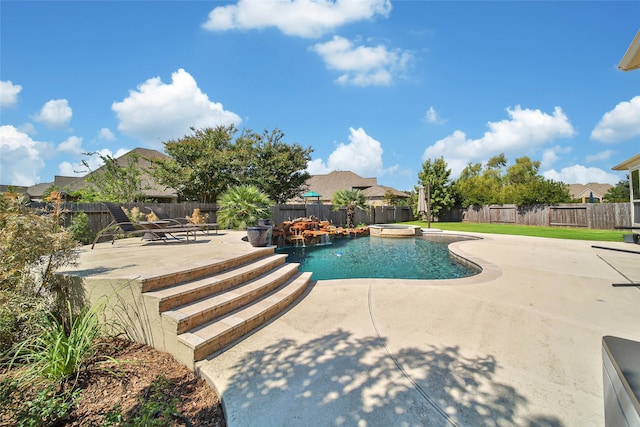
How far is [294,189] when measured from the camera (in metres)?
22.6

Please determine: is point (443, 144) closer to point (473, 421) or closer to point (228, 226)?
point (228, 226)

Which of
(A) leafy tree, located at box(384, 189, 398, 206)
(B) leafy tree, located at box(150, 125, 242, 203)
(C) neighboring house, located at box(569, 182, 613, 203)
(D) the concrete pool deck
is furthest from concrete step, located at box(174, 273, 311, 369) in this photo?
(C) neighboring house, located at box(569, 182, 613, 203)

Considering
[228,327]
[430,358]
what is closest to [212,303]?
[228,327]

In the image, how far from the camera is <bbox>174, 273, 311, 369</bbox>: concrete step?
268 centimetres

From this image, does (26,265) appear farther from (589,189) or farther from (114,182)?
(589,189)

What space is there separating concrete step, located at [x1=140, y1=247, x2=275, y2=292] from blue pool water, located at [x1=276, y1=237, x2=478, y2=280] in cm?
267

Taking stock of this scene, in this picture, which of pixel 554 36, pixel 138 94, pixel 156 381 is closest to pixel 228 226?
pixel 138 94

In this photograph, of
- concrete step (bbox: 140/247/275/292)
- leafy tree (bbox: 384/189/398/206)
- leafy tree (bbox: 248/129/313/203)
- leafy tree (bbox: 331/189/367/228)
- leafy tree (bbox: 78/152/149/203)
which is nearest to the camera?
concrete step (bbox: 140/247/275/292)

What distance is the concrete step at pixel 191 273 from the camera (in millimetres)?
3179

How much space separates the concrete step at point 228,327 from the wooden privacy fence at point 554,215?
735 inches

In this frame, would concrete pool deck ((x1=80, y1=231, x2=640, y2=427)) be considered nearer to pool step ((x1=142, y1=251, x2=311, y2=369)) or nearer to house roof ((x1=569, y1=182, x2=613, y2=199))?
pool step ((x1=142, y1=251, x2=311, y2=369))

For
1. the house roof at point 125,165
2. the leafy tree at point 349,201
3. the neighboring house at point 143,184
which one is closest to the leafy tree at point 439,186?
the leafy tree at point 349,201

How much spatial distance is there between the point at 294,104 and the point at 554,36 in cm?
1294

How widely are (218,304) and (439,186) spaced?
2600 centimetres
